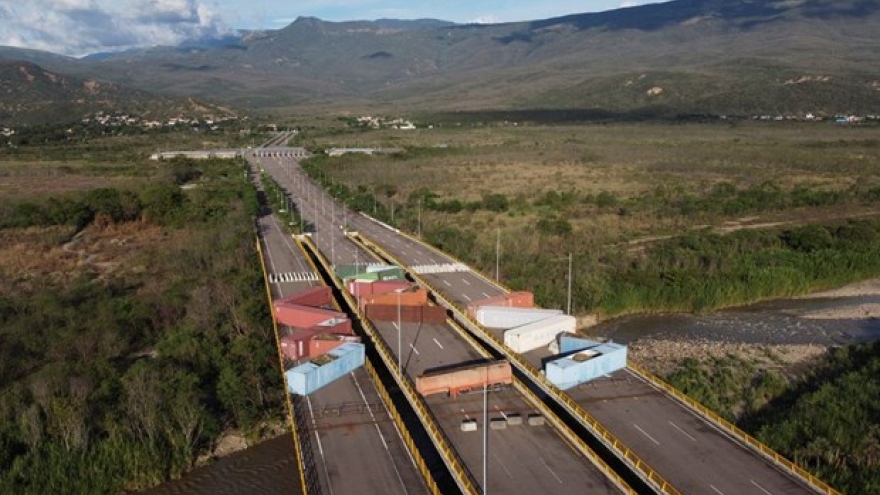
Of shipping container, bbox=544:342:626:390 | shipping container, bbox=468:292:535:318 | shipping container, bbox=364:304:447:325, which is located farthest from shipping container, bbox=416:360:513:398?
shipping container, bbox=364:304:447:325

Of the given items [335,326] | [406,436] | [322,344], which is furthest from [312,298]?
[406,436]

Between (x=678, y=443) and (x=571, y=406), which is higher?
(x=571, y=406)

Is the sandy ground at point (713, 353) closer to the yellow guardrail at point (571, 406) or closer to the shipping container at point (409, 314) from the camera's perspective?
the yellow guardrail at point (571, 406)

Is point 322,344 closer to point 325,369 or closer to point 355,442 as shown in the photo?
point 325,369

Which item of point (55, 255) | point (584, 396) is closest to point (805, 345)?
point (584, 396)

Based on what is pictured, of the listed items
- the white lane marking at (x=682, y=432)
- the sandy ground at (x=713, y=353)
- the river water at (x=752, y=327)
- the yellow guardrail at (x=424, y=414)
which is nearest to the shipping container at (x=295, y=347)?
the yellow guardrail at (x=424, y=414)

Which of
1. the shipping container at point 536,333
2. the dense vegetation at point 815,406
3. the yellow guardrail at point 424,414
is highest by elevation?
the shipping container at point 536,333

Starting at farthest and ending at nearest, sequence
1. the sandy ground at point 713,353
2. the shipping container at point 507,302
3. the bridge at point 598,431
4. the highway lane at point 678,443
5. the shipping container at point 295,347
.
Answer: the sandy ground at point 713,353 → the shipping container at point 507,302 → the shipping container at point 295,347 → the bridge at point 598,431 → the highway lane at point 678,443
